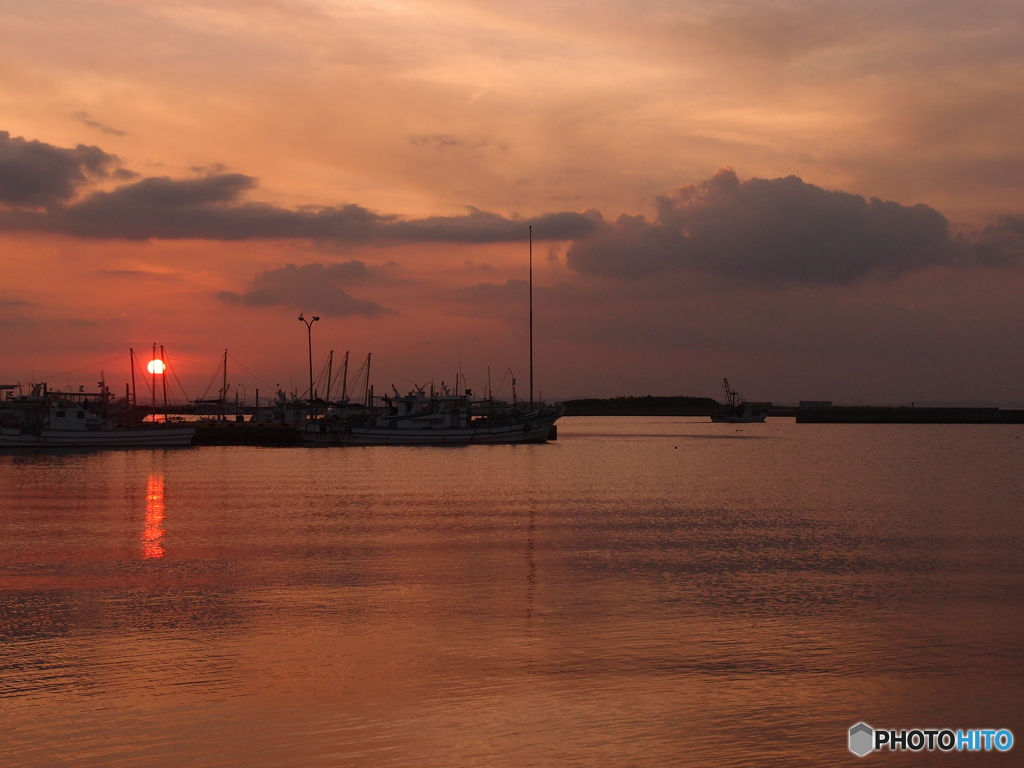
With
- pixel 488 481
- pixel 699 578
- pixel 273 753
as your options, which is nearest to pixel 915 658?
pixel 699 578

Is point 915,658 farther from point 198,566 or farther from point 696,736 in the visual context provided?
point 198,566

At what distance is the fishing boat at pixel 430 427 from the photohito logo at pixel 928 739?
77913 millimetres

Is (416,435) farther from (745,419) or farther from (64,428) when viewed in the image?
(745,419)

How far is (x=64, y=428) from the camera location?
79.6 m

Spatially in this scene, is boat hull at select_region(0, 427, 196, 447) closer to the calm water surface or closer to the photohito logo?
the calm water surface

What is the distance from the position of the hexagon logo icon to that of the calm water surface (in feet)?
0.40

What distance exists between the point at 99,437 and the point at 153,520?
52340 millimetres

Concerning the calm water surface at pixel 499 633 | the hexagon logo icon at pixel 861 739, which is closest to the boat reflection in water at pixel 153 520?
the calm water surface at pixel 499 633

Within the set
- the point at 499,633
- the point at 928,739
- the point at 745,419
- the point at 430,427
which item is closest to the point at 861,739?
the point at 928,739

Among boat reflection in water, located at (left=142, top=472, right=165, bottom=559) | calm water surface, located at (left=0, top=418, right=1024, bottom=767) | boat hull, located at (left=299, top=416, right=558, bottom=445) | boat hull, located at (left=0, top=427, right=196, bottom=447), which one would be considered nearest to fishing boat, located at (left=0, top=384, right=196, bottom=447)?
boat hull, located at (left=0, top=427, right=196, bottom=447)

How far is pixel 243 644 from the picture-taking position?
15203mm

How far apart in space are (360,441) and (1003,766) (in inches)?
3288

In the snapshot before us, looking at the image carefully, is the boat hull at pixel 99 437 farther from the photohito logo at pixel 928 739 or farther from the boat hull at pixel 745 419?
the boat hull at pixel 745 419

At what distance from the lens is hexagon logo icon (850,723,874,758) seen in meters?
10.8
